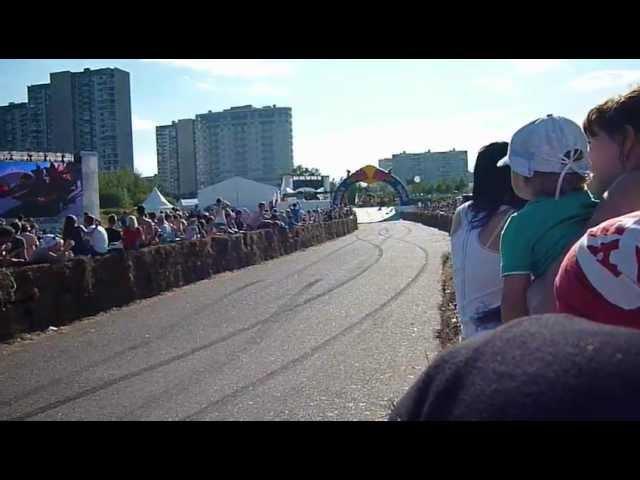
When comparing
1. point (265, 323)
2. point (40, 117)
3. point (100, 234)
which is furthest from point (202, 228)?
A: point (40, 117)

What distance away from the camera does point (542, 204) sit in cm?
255

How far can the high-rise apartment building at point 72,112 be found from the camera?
51344 millimetres

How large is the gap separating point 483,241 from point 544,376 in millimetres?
2187

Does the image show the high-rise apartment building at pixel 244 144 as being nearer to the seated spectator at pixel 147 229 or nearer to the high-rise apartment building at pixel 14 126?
the high-rise apartment building at pixel 14 126

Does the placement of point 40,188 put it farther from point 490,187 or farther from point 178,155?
point 178,155

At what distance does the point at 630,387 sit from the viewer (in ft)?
3.06

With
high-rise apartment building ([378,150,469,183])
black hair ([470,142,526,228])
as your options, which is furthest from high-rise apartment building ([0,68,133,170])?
high-rise apartment building ([378,150,469,183])
